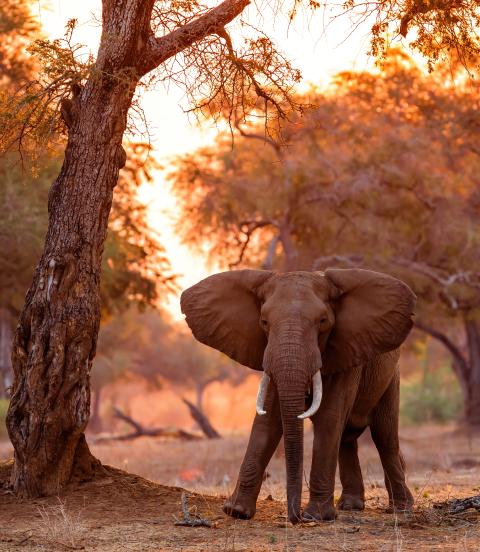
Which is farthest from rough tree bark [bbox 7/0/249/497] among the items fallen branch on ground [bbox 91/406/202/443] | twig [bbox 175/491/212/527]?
fallen branch on ground [bbox 91/406/202/443]

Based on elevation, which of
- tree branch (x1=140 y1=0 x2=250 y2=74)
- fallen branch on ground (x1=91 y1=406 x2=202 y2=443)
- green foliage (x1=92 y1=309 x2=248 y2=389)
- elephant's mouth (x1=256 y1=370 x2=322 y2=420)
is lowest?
elephant's mouth (x1=256 y1=370 x2=322 y2=420)

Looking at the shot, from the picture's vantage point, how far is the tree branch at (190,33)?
1069cm

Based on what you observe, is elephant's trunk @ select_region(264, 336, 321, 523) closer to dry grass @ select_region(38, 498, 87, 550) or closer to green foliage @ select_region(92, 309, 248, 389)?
dry grass @ select_region(38, 498, 87, 550)

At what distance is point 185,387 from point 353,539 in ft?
194

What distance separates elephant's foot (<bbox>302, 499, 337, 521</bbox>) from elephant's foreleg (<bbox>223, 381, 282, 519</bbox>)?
1.58ft

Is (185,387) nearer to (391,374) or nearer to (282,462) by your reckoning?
(282,462)

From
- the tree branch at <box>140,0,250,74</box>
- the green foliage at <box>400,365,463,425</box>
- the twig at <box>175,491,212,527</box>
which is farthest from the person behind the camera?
the green foliage at <box>400,365,463,425</box>

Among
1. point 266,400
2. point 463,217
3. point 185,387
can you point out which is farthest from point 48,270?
point 185,387

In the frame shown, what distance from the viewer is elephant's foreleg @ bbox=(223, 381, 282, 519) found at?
29.5 feet

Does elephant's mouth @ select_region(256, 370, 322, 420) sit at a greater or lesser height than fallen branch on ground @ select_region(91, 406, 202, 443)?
lesser

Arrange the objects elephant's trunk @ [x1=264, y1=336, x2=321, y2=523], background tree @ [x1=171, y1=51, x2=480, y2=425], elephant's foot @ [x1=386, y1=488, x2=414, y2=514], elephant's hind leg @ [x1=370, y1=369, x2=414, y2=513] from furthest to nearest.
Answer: background tree @ [x1=171, y1=51, x2=480, y2=425] < elephant's hind leg @ [x1=370, y1=369, x2=414, y2=513] < elephant's foot @ [x1=386, y1=488, x2=414, y2=514] < elephant's trunk @ [x1=264, y1=336, x2=321, y2=523]

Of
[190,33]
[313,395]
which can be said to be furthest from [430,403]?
[313,395]

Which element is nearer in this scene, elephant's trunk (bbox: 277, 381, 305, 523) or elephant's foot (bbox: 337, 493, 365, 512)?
elephant's trunk (bbox: 277, 381, 305, 523)

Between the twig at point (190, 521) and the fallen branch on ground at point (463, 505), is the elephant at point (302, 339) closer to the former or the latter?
the twig at point (190, 521)
